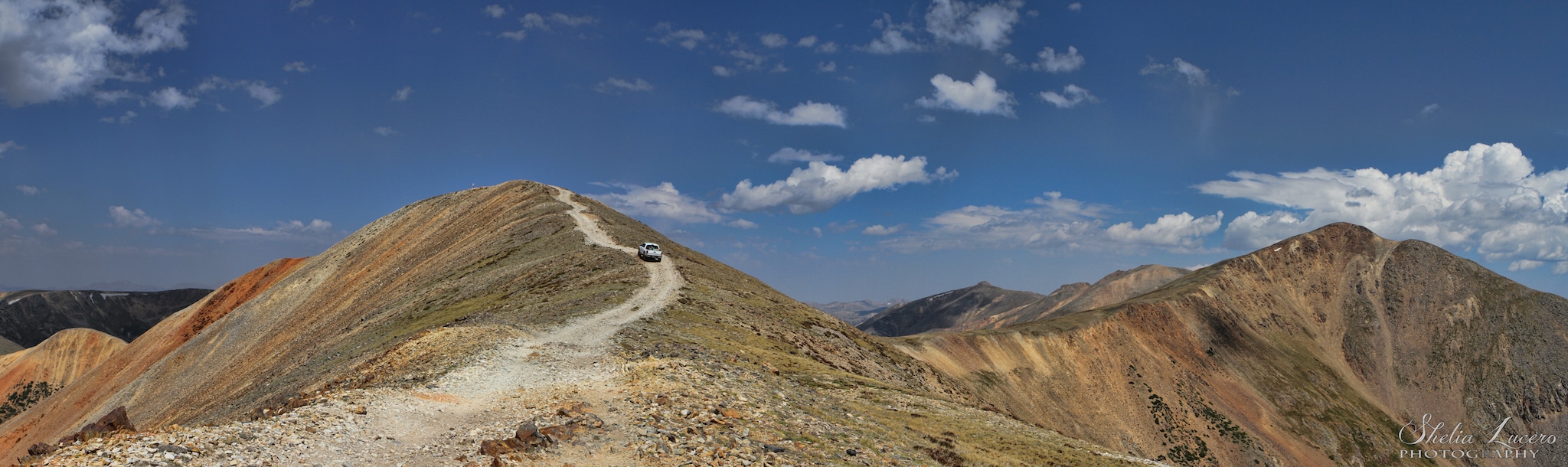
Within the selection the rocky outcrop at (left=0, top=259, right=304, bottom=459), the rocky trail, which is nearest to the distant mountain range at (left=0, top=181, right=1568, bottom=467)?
the rocky trail

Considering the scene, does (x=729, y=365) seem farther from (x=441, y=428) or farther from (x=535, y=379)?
(x=441, y=428)

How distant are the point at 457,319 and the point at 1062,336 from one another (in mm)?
90328

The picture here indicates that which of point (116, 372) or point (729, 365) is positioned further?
point (116, 372)

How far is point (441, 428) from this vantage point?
20.3 metres

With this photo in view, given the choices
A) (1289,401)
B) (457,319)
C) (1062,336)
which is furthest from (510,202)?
(1289,401)

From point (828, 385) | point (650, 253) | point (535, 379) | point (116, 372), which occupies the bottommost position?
point (116, 372)

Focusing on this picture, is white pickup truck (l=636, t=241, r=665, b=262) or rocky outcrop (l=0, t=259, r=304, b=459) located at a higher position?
white pickup truck (l=636, t=241, r=665, b=262)

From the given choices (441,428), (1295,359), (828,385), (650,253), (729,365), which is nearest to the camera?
(441,428)

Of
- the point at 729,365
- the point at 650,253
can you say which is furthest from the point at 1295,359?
the point at 729,365

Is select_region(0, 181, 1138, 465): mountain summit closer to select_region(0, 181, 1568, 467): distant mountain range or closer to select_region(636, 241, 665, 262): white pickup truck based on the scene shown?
select_region(0, 181, 1568, 467): distant mountain range

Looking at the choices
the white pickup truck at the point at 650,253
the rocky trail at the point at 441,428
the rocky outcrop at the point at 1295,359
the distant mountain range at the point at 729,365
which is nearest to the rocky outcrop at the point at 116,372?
the distant mountain range at the point at 729,365

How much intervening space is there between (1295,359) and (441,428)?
15190cm

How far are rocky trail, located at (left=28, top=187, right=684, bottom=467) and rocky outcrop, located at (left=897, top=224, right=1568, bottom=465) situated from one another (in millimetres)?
59503

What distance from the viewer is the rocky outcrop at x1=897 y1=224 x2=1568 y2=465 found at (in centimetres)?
9638
